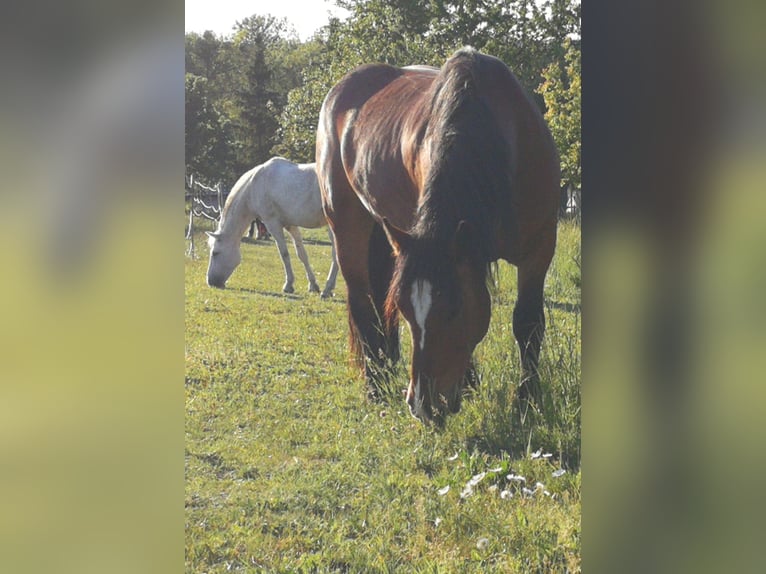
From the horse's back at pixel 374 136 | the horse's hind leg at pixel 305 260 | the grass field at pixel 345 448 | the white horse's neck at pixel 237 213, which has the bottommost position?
the grass field at pixel 345 448

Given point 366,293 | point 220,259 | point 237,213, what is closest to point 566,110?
point 366,293

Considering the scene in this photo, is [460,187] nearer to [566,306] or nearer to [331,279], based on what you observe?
[566,306]

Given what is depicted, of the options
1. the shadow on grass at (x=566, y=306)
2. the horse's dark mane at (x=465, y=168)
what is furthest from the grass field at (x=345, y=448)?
the horse's dark mane at (x=465, y=168)

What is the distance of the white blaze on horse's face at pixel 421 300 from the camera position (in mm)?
2475

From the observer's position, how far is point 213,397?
3.00 meters

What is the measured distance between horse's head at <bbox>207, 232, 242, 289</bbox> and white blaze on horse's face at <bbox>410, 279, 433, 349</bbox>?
3.26 feet

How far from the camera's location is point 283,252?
3.21 meters

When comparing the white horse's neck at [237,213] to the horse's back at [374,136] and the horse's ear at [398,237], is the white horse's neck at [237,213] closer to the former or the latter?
the horse's back at [374,136]

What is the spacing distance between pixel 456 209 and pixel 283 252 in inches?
40.2

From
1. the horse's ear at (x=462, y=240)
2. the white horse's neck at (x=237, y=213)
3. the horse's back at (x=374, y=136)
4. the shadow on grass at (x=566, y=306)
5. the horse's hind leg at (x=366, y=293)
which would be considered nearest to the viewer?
the horse's ear at (x=462, y=240)

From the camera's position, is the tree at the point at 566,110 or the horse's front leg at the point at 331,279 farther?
the horse's front leg at the point at 331,279
